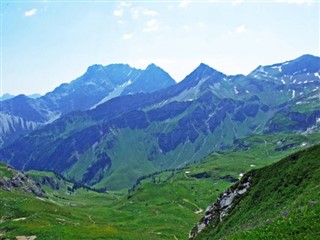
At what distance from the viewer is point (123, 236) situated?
132500mm

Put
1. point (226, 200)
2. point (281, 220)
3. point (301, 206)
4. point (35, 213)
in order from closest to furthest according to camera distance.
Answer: point (281, 220) → point (301, 206) → point (226, 200) → point (35, 213)

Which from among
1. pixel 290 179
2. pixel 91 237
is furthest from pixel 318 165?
pixel 91 237

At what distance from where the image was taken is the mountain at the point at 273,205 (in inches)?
1890

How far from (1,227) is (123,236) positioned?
125 ft

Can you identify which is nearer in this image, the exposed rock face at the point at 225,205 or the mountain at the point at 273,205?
the mountain at the point at 273,205

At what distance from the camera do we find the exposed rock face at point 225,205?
88000 mm

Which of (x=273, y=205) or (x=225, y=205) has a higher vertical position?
(x=273, y=205)

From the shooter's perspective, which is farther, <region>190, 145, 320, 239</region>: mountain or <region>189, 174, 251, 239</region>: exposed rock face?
<region>189, 174, 251, 239</region>: exposed rock face

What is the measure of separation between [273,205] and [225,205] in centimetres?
2144

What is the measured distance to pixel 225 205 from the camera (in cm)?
9056

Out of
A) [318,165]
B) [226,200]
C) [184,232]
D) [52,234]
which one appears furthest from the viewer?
[184,232]

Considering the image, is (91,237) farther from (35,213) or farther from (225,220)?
(225,220)

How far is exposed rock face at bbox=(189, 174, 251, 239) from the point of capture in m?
88.0

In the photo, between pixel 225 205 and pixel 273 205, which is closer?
pixel 273 205
